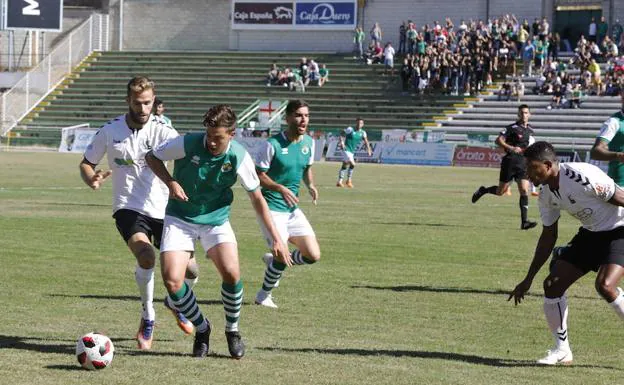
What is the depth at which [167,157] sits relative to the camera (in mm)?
9016

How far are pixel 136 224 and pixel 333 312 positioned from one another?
2715 mm

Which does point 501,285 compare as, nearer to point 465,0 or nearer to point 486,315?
point 486,315

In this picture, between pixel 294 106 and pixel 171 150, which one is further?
pixel 294 106

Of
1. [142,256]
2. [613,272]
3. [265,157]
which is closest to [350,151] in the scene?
[265,157]

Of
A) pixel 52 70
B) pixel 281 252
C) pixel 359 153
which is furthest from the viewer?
pixel 52 70

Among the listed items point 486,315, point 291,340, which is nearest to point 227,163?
point 291,340

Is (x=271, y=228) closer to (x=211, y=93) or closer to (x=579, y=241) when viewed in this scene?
(x=579, y=241)

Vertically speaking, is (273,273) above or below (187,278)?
below

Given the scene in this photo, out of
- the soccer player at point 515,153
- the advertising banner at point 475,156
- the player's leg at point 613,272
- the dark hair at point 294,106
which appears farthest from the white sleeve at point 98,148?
the advertising banner at point 475,156

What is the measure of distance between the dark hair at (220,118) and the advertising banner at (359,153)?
43228mm

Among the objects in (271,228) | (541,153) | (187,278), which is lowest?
(187,278)

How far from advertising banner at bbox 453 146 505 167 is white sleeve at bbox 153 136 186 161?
A: 41.0 m

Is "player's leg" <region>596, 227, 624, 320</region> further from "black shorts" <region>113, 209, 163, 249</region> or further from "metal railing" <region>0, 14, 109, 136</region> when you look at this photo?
"metal railing" <region>0, 14, 109, 136</region>

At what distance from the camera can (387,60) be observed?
60.9 metres
